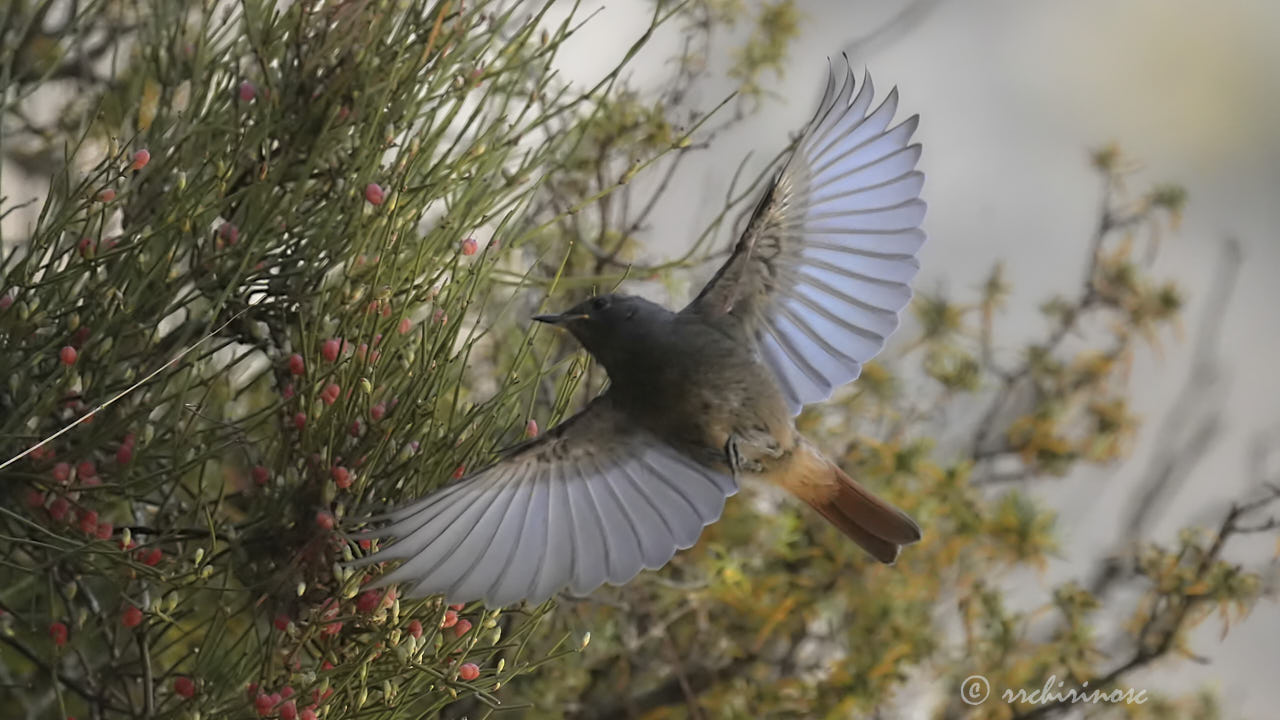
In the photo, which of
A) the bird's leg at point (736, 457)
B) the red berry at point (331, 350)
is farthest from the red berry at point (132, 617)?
the bird's leg at point (736, 457)

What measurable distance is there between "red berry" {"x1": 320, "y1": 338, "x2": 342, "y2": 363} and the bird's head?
0.11m

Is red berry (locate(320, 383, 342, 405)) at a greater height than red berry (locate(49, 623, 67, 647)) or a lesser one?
greater

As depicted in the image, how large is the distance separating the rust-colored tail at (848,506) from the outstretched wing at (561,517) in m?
0.08

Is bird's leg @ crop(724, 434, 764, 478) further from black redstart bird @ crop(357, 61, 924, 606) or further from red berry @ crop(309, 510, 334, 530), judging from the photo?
red berry @ crop(309, 510, 334, 530)

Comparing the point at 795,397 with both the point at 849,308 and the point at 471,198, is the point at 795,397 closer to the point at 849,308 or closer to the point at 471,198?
the point at 849,308

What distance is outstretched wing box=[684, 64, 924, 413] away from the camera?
58cm

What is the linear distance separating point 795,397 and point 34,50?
515 millimetres

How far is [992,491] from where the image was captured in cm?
100

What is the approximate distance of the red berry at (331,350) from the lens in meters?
0.47

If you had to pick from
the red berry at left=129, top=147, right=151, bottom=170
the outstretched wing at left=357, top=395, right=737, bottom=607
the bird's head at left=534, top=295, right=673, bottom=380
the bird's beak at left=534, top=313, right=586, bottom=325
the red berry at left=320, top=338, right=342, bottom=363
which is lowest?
the outstretched wing at left=357, top=395, right=737, bottom=607

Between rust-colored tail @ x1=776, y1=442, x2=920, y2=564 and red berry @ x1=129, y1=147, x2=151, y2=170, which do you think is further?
rust-colored tail @ x1=776, y1=442, x2=920, y2=564

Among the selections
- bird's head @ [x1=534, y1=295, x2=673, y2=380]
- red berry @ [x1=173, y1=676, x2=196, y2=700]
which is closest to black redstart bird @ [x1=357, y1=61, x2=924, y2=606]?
bird's head @ [x1=534, y1=295, x2=673, y2=380]

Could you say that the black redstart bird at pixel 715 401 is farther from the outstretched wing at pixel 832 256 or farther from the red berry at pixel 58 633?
the red berry at pixel 58 633

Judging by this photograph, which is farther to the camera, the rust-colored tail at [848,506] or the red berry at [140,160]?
the rust-colored tail at [848,506]
